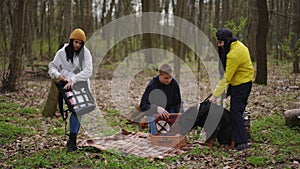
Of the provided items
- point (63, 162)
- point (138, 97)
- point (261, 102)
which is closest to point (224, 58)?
point (63, 162)

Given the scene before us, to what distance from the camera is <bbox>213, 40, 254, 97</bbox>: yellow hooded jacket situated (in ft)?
18.4

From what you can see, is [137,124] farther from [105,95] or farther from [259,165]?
[105,95]

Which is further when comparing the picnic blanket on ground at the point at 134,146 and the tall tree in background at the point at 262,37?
the tall tree in background at the point at 262,37

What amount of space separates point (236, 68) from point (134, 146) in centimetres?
211

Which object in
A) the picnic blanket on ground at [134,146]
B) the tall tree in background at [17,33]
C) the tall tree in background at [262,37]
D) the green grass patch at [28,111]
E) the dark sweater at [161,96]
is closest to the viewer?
the picnic blanket on ground at [134,146]

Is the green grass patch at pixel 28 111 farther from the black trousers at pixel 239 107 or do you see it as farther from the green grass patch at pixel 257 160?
the green grass patch at pixel 257 160

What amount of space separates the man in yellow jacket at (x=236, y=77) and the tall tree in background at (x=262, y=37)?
724 centimetres

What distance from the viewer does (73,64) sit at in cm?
561

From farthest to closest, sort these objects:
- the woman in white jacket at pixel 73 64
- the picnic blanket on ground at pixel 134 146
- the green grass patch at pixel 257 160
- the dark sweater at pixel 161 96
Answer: the dark sweater at pixel 161 96 < the picnic blanket on ground at pixel 134 146 < the woman in white jacket at pixel 73 64 < the green grass patch at pixel 257 160

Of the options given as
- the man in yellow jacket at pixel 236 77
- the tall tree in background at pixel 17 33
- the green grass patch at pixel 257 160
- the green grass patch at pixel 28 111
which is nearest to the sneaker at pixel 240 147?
the man in yellow jacket at pixel 236 77

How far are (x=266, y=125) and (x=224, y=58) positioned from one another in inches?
83.5

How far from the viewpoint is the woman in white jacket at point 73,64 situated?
550 cm

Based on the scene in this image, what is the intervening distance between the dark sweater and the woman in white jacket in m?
1.18

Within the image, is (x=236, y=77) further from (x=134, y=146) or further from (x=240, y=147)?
(x=134, y=146)
